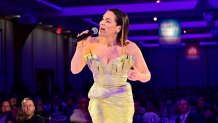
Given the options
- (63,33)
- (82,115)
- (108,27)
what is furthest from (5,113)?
(63,33)

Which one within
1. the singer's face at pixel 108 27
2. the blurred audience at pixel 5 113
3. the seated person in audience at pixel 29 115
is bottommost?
the blurred audience at pixel 5 113

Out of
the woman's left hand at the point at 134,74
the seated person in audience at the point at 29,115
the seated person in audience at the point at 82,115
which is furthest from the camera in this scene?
the seated person in audience at the point at 82,115

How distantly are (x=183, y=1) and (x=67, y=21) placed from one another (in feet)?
16.3

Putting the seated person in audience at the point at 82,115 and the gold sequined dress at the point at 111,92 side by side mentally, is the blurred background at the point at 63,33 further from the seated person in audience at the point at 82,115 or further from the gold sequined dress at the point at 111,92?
the gold sequined dress at the point at 111,92

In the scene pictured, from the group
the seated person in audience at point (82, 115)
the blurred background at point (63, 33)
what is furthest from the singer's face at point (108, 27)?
the blurred background at point (63, 33)

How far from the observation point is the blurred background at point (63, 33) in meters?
12.4

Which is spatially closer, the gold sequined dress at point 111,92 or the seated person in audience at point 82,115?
the gold sequined dress at point 111,92

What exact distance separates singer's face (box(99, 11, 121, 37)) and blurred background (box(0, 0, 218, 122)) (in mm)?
8270

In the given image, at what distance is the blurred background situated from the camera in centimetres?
1243

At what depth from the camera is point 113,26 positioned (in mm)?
2305

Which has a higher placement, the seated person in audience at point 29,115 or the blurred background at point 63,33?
the blurred background at point 63,33

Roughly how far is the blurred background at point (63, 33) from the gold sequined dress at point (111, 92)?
8.25m

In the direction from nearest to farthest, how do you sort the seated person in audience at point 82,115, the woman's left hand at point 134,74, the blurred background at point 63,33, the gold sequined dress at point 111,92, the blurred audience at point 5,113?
the gold sequined dress at point 111,92, the woman's left hand at point 134,74, the seated person in audience at point 82,115, the blurred audience at point 5,113, the blurred background at point 63,33

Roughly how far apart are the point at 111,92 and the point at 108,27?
35 cm
